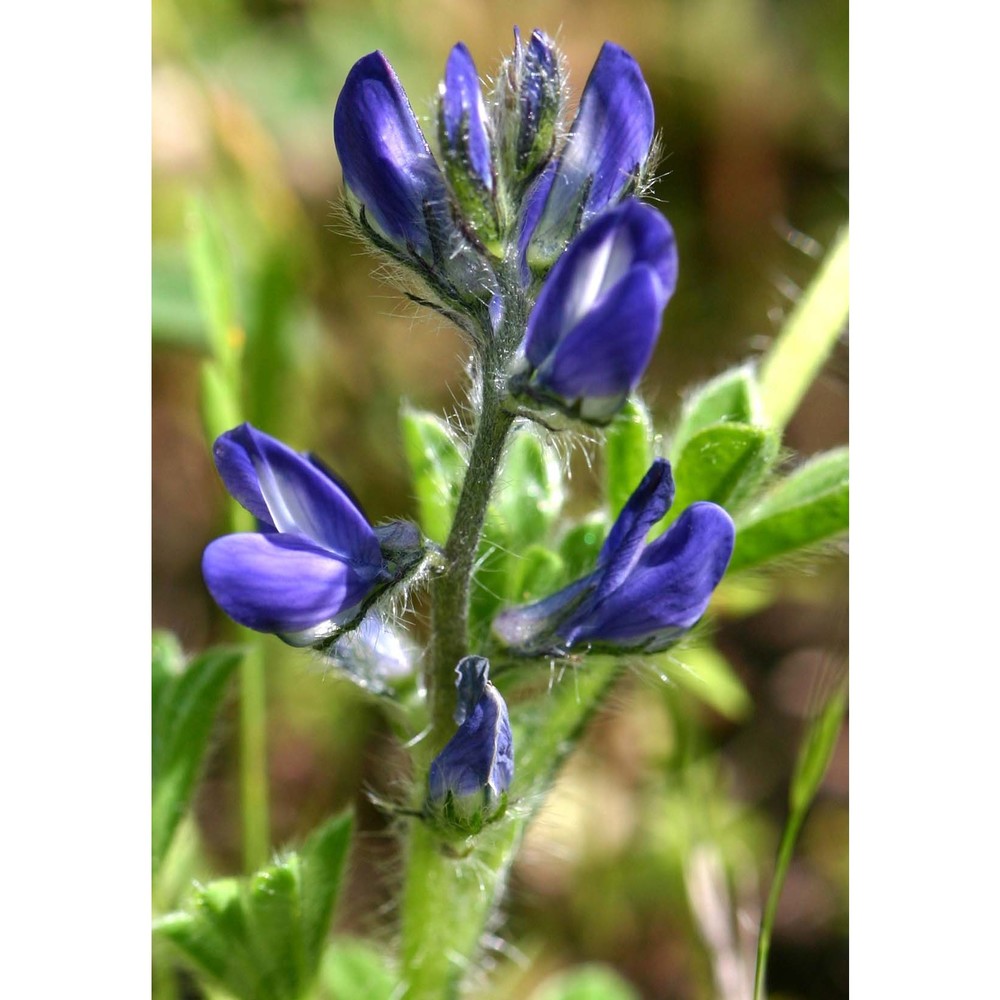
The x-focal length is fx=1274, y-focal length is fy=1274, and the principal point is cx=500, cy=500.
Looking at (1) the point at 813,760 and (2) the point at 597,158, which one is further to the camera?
(1) the point at 813,760

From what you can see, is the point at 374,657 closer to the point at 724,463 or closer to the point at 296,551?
the point at 296,551

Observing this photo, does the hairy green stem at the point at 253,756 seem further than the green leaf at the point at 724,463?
Yes

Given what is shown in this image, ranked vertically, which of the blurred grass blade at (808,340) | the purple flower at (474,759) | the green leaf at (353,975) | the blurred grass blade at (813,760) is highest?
the blurred grass blade at (808,340)

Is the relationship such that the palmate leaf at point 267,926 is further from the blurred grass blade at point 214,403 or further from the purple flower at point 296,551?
the blurred grass blade at point 214,403

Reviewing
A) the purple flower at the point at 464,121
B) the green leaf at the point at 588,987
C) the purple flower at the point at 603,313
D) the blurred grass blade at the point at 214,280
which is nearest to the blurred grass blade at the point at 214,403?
the blurred grass blade at the point at 214,280

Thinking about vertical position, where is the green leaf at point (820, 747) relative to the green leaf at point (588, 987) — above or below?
above

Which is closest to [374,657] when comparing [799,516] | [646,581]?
[646,581]

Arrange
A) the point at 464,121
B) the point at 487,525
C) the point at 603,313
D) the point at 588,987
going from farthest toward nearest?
the point at 588,987 < the point at 487,525 < the point at 464,121 < the point at 603,313
